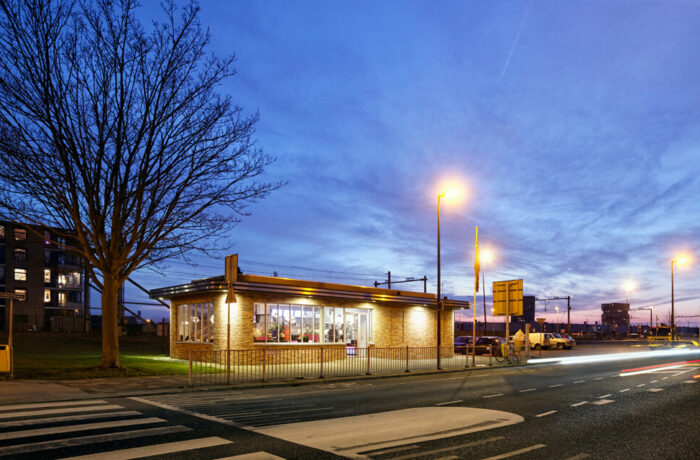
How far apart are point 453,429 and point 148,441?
5.04 meters

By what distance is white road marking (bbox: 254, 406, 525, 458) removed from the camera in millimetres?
7840

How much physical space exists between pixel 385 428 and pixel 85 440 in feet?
15.9

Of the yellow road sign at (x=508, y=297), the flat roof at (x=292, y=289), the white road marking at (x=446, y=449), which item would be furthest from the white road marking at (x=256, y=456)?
→ the yellow road sign at (x=508, y=297)

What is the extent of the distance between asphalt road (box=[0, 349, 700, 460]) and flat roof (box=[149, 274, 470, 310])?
8.01 m

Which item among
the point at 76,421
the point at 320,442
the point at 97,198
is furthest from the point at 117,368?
the point at 320,442

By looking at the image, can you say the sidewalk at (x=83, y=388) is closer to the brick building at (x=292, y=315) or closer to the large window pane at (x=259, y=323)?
the brick building at (x=292, y=315)

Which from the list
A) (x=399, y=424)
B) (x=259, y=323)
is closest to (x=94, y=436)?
(x=399, y=424)

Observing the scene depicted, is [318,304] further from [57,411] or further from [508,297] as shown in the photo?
[57,411]

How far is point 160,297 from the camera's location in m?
28.3

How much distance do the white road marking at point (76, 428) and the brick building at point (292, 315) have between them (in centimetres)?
1279

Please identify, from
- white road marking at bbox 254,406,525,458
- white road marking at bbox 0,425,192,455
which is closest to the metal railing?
white road marking at bbox 254,406,525,458

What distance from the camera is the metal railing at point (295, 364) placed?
17.3 m

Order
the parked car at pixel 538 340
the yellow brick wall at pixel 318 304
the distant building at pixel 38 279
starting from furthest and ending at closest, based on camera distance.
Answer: the distant building at pixel 38 279
the parked car at pixel 538 340
the yellow brick wall at pixel 318 304

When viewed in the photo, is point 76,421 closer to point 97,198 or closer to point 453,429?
point 453,429
